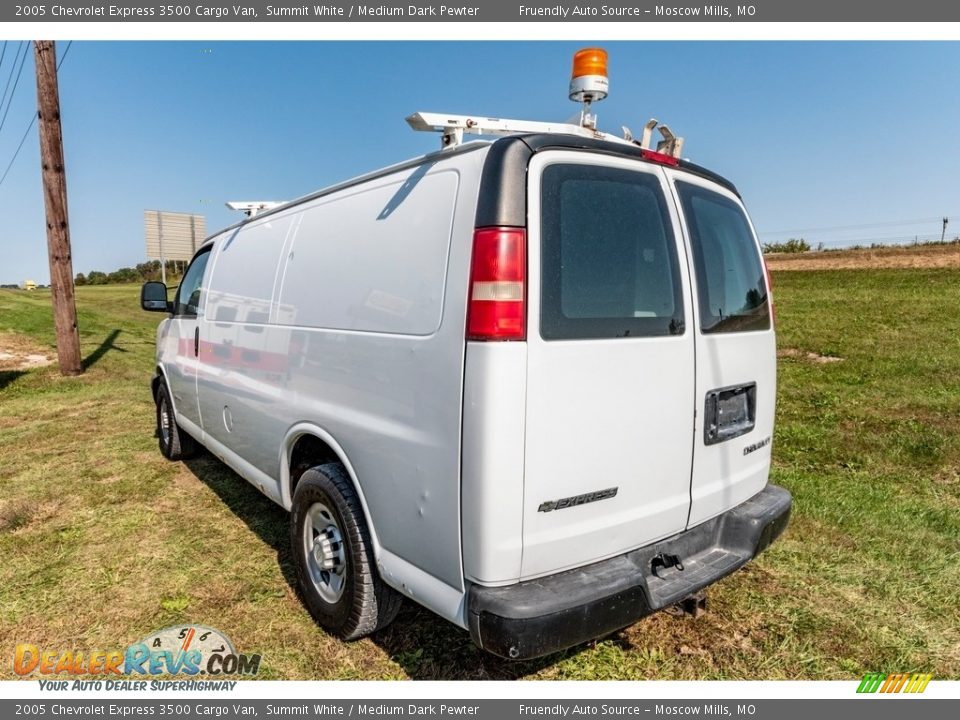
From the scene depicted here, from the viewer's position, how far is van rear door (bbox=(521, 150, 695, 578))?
2.01 meters

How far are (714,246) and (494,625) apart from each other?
1970 millimetres

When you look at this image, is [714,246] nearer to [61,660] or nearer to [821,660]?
[821,660]

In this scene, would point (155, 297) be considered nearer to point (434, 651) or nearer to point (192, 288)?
point (192, 288)

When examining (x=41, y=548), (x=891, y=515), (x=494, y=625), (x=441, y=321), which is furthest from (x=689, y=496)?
(x=41, y=548)

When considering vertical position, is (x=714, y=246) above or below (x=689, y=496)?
above

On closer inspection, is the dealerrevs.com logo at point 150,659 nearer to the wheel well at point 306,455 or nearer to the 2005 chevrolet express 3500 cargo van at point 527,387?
the 2005 chevrolet express 3500 cargo van at point 527,387

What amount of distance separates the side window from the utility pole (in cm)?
707

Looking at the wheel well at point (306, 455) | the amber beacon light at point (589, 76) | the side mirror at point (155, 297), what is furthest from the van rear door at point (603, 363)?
the side mirror at point (155, 297)

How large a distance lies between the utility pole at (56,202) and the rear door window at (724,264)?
37.9 feet

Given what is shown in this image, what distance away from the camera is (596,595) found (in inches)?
80.6

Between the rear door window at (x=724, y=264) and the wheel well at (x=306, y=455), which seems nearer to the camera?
the rear door window at (x=724, y=264)

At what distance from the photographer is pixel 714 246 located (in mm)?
2746

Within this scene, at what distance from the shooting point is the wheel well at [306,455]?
306 cm

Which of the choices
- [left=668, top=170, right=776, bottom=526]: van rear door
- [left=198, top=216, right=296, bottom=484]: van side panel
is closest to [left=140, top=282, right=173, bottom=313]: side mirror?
[left=198, top=216, right=296, bottom=484]: van side panel
